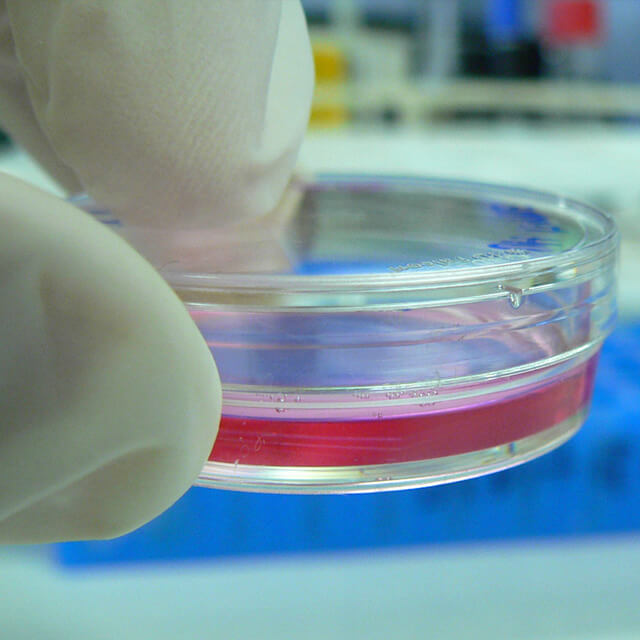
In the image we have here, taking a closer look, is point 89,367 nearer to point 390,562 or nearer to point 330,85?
point 390,562

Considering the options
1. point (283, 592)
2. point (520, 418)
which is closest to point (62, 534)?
point (520, 418)

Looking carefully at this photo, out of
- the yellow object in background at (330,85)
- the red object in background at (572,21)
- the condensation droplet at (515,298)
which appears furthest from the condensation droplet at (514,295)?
the red object in background at (572,21)

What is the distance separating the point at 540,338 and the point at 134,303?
0.56ft

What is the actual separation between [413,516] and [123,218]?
0.69 m

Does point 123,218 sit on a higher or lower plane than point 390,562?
higher

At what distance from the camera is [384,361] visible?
11.1 inches

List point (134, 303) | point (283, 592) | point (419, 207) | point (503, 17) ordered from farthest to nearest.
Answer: point (503, 17) → point (283, 592) → point (419, 207) → point (134, 303)

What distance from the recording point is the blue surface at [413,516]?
0.90 m

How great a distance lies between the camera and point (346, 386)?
0.28 m

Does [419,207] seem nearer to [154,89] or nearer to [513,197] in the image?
[513,197]

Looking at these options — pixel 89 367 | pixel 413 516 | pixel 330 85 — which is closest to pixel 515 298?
pixel 89 367

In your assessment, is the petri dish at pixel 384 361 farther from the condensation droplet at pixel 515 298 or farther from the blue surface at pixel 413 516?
the blue surface at pixel 413 516

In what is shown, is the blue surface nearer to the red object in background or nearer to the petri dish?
the petri dish

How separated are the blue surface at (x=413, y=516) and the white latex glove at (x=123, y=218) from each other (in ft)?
2.07
